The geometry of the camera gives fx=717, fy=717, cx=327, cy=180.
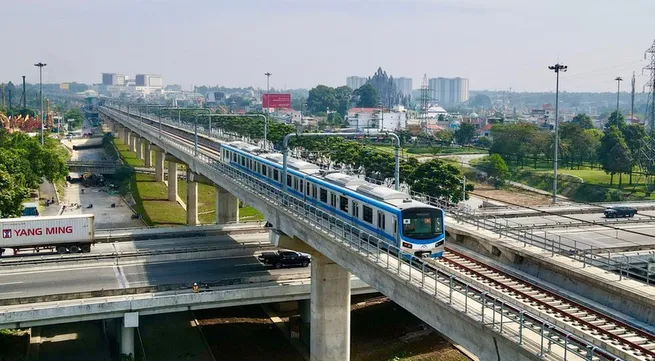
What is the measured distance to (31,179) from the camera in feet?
265

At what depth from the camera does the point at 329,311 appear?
38.5 m

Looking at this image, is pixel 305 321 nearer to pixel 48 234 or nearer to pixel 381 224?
pixel 381 224

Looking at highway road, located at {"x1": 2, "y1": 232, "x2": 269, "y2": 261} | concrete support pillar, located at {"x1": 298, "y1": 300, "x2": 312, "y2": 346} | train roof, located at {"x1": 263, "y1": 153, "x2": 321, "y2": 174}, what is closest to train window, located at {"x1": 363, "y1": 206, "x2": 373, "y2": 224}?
train roof, located at {"x1": 263, "y1": 153, "x2": 321, "y2": 174}

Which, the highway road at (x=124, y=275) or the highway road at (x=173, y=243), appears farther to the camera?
the highway road at (x=173, y=243)

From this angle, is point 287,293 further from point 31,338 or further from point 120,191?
point 120,191

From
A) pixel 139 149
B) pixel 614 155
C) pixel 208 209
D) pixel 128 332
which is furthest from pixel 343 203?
pixel 139 149

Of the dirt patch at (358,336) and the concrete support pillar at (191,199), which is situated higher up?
the concrete support pillar at (191,199)

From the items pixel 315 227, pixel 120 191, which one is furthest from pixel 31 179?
pixel 315 227

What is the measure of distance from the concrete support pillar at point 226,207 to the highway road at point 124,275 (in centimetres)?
1975

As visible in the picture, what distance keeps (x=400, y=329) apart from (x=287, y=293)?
307 inches

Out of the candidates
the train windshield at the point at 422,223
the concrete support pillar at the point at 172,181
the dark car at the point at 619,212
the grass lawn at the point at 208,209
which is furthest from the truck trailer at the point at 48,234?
the concrete support pillar at the point at 172,181

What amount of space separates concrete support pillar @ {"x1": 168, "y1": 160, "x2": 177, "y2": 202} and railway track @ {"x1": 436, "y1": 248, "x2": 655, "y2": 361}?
2820 inches

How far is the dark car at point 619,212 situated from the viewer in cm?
5572

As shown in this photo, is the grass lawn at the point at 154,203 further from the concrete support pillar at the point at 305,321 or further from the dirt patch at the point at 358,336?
the concrete support pillar at the point at 305,321
